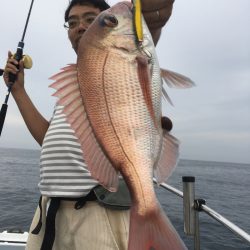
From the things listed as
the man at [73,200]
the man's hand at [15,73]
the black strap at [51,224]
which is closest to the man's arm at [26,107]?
the man's hand at [15,73]

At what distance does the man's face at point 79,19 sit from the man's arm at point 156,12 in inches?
32.2

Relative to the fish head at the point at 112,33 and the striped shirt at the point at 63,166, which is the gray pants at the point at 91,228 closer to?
the striped shirt at the point at 63,166

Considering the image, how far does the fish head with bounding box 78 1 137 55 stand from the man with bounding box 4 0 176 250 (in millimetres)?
1028

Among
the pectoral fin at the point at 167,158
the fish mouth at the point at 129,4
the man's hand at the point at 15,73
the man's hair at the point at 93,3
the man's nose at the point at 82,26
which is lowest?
the pectoral fin at the point at 167,158

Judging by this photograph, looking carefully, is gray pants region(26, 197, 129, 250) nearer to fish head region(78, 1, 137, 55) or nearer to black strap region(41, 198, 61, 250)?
black strap region(41, 198, 61, 250)

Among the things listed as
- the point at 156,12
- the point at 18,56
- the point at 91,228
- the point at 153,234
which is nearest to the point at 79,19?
the point at 18,56

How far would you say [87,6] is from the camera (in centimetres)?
248

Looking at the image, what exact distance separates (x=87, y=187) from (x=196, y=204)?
1331 mm

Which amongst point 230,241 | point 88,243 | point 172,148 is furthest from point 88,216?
point 230,241

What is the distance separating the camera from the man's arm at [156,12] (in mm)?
1559

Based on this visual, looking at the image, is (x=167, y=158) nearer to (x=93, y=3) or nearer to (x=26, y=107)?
(x=93, y=3)

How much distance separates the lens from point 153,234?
118cm

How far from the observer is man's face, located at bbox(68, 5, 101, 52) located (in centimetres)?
244

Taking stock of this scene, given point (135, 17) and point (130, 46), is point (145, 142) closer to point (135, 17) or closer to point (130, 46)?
point (130, 46)
